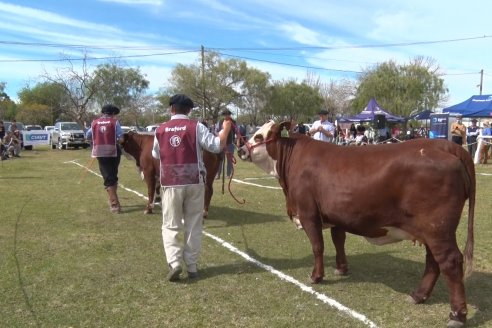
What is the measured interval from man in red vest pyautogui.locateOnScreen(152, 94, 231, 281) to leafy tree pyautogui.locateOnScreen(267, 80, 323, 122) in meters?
68.8

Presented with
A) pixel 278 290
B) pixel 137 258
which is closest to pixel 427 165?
pixel 278 290

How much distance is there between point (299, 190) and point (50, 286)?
279 centimetres

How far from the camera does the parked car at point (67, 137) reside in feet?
106

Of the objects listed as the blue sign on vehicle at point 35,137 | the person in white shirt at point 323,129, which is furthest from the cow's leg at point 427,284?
the blue sign on vehicle at point 35,137

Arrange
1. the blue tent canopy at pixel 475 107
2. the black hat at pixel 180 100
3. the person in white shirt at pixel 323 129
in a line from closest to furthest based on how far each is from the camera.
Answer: the black hat at pixel 180 100, the person in white shirt at pixel 323 129, the blue tent canopy at pixel 475 107

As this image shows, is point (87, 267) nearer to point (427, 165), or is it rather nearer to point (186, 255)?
point (186, 255)

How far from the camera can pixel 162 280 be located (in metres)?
5.24

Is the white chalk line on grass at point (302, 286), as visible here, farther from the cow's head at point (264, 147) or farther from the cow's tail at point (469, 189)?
the cow's head at point (264, 147)

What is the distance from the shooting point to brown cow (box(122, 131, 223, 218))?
8.52 meters

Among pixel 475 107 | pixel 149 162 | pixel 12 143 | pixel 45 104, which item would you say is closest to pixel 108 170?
pixel 149 162

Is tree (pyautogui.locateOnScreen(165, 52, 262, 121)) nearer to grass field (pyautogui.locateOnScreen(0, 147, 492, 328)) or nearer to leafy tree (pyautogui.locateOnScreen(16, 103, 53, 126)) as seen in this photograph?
leafy tree (pyautogui.locateOnScreen(16, 103, 53, 126))

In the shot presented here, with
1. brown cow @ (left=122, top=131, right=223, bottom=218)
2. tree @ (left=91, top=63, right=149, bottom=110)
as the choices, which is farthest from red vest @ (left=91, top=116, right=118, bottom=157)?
tree @ (left=91, top=63, right=149, bottom=110)

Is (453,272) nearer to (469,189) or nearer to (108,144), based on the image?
(469,189)

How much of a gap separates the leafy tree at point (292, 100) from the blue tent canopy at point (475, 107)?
4999 centimetres
